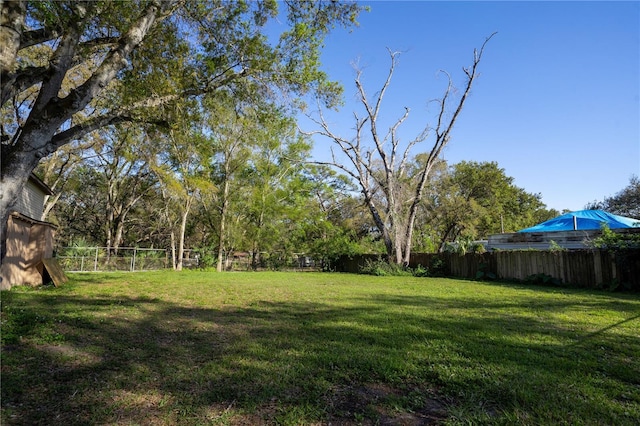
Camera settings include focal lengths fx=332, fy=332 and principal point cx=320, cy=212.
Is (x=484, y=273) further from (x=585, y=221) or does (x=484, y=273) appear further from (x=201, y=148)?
(x=201, y=148)

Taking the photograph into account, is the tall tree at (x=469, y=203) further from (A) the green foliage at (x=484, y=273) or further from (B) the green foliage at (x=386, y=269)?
(A) the green foliage at (x=484, y=273)

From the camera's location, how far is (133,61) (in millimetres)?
A: 6977

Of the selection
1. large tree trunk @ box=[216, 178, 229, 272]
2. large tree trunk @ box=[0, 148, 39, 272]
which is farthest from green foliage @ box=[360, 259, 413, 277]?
large tree trunk @ box=[0, 148, 39, 272]

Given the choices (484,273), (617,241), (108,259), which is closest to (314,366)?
(617,241)

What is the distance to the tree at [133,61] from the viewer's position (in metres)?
4.38

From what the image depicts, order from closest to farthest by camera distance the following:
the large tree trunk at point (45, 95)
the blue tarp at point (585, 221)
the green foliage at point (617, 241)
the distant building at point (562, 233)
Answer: the large tree trunk at point (45, 95) < the green foliage at point (617, 241) < the distant building at point (562, 233) < the blue tarp at point (585, 221)

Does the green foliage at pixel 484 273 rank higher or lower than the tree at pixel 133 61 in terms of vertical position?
lower

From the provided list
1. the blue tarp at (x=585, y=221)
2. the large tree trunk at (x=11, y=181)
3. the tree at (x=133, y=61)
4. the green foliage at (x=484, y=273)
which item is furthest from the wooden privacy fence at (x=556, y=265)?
the large tree trunk at (x=11, y=181)

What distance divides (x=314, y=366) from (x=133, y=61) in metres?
7.07

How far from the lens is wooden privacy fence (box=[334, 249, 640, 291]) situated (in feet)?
35.2

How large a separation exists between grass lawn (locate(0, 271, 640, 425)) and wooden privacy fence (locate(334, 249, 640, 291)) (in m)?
5.60

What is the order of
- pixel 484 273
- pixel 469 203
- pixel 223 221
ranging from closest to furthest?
1. pixel 484 273
2. pixel 223 221
3. pixel 469 203

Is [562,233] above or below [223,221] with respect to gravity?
below

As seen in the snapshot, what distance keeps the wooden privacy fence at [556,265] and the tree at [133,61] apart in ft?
35.3
